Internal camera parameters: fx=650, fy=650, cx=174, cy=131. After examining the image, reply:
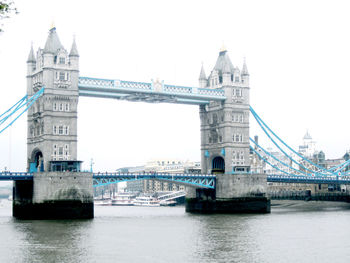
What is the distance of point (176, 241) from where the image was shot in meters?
54.8

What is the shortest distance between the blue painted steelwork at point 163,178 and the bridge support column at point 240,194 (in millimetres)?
1796

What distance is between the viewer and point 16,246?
51375 mm

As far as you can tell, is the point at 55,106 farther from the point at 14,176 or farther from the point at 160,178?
the point at 160,178

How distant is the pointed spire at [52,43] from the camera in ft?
280

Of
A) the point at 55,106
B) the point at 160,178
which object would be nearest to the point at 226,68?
the point at 160,178

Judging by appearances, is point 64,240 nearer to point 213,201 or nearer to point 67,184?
point 67,184

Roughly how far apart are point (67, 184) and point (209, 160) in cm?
2957

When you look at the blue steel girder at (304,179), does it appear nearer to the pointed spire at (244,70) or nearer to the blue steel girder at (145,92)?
the blue steel girder at (145,92)

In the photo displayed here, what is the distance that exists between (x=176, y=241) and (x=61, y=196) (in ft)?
89.7

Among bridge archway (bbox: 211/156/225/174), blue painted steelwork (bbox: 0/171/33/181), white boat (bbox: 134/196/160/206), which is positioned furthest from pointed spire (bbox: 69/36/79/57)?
white boat (bbox: 134/196/160/206)

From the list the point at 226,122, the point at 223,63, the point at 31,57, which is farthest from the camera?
the point at 223,63

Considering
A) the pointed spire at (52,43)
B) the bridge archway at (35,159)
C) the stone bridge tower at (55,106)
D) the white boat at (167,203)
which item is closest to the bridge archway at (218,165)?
the stone bridge tower at (55,106)

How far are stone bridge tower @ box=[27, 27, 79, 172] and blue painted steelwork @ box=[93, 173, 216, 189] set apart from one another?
4.54m

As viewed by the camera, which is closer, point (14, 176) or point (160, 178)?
point (14, 176)
